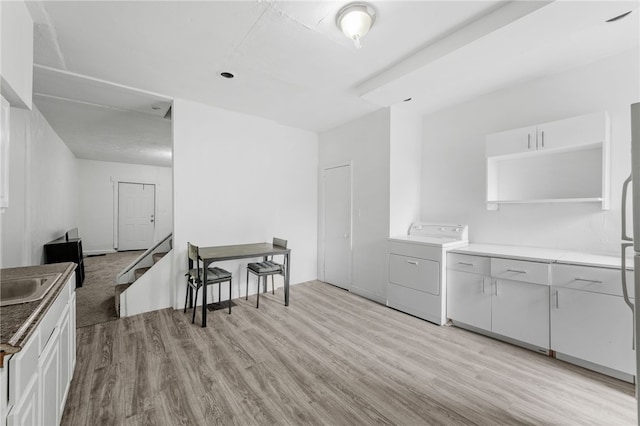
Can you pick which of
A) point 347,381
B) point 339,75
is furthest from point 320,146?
point 347,381

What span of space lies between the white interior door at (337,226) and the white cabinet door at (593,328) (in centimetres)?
254

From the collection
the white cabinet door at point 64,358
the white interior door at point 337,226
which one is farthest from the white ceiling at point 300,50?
the white cabinet door at point 64,358

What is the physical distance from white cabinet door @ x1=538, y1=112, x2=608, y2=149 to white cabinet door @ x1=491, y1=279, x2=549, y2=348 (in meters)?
1.34

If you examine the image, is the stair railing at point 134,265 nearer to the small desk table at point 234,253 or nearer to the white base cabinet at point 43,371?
the small desk table at point 234,253

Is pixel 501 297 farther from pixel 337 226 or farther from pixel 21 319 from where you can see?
pixel 21 319

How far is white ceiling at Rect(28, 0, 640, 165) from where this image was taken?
6.36ft

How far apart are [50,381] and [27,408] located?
0.40m

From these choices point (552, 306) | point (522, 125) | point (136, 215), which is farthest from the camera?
point (136, 215)

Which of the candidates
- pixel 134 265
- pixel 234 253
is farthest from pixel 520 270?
pixel 134 265

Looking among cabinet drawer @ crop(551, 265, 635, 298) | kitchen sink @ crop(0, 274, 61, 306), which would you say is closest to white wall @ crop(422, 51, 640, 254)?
cabinet drawer @ crop(551, 265, 635, 298)

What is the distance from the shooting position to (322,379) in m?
2.11

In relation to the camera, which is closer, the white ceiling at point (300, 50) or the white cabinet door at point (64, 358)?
the white cabinet door at point (64, 358)

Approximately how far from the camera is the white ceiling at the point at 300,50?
6.36 feet

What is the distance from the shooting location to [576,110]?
8.73 feet
